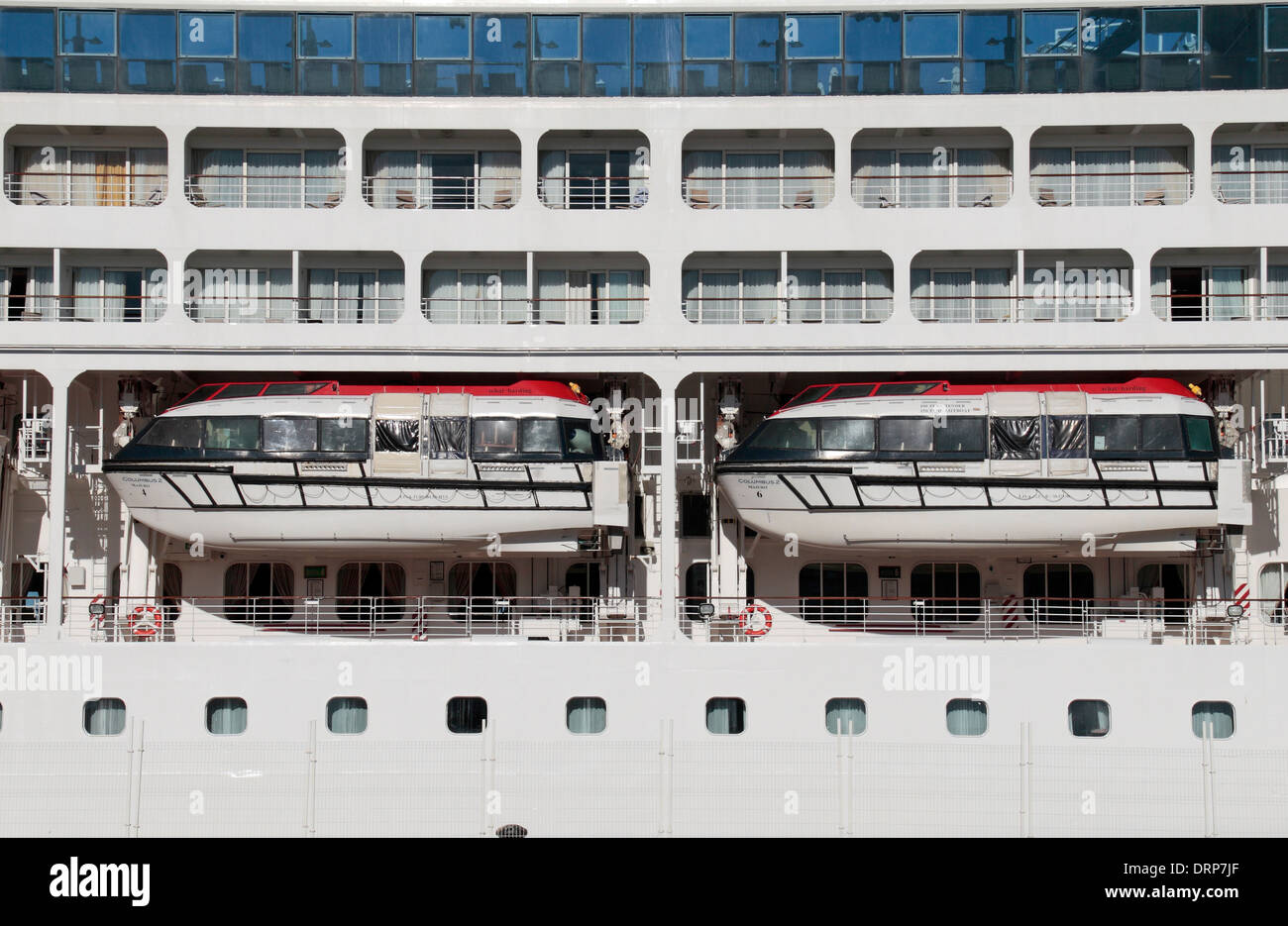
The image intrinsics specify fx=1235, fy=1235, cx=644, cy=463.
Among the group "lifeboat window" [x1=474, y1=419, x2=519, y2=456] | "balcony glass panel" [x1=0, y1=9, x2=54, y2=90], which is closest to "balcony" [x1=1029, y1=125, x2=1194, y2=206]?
"lifeboat window" [x1=474, y1=419, x2=519, y2=456]

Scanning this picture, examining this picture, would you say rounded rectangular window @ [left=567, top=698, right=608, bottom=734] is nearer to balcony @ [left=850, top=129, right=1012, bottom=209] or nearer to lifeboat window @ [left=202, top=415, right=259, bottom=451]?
lifeboat window @ [left=202, top=415, right=259, bottom=451]

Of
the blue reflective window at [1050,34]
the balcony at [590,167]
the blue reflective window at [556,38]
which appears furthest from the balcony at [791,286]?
the blue reflective window at [1050,34]

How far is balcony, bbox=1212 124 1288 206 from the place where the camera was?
18.0 meters

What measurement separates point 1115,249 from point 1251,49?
324cm

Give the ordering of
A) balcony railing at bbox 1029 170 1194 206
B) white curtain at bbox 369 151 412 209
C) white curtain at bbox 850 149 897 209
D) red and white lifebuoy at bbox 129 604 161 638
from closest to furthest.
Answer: red and white lifebuoy at bbox 129 604 161 638 → balcony railing at bbox 1029 170 1194 206 → white curtain at bbox 369 151 412 209 → white curtain at bbox 850 149 897 209

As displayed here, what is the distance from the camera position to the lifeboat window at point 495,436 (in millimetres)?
16688

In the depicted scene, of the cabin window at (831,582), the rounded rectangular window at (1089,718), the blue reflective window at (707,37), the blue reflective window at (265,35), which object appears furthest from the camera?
the cabin window at (831,582)

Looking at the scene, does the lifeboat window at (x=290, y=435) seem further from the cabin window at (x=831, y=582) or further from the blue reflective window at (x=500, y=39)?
the cabin window at (x=831, y=582)

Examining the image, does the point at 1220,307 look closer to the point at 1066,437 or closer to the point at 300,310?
the point at 1066,437

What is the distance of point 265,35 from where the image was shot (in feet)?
57.4

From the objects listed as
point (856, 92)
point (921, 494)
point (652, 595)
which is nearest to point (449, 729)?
point (652, 595)

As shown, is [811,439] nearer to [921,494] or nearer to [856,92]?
[921,494]

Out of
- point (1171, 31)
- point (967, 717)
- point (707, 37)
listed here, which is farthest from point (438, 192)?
point (1171, 31)

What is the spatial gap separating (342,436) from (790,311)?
21.9ft
